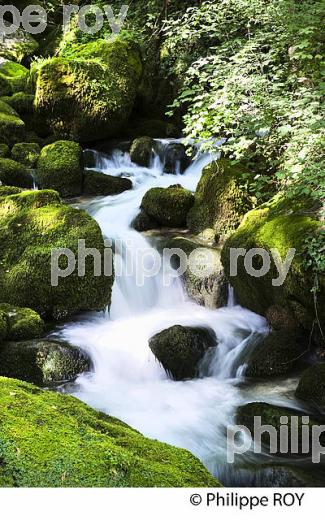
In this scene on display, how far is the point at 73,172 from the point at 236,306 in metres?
5.04

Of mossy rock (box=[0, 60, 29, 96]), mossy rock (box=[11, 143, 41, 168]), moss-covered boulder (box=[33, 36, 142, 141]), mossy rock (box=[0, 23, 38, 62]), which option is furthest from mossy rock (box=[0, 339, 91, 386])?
mossy rock (box=[0, 23, 38, 62])

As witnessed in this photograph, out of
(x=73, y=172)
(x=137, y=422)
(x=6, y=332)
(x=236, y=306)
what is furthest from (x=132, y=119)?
(x=137, y=422)

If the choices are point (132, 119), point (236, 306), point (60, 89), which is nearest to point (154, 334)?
point (236, 306)

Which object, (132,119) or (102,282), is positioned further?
(132,119)

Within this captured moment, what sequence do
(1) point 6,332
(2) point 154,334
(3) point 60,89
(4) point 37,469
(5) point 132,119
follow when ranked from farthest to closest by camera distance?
(5) point 132,119
(3) point 60,89
(2) point 154,334
(1) point 6,332
(4) point 37,469

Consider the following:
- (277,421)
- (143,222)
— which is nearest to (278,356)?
(277,421)

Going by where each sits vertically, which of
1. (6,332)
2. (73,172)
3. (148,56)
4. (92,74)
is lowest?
(6,332)

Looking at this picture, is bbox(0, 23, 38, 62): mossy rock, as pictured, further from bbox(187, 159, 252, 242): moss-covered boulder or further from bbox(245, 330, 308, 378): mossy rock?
bbox(245, 330, 308, 378): mossy rock

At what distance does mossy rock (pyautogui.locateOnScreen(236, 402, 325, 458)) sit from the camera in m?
4.55

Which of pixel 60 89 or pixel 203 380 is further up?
pixel 60 89

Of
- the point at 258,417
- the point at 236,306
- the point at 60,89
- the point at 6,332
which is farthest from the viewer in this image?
the point at 60,89

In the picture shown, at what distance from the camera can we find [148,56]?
44.9 ft

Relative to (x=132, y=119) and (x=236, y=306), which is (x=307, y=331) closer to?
(x=236, y=306)

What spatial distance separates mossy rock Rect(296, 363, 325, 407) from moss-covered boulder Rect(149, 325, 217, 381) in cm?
132
